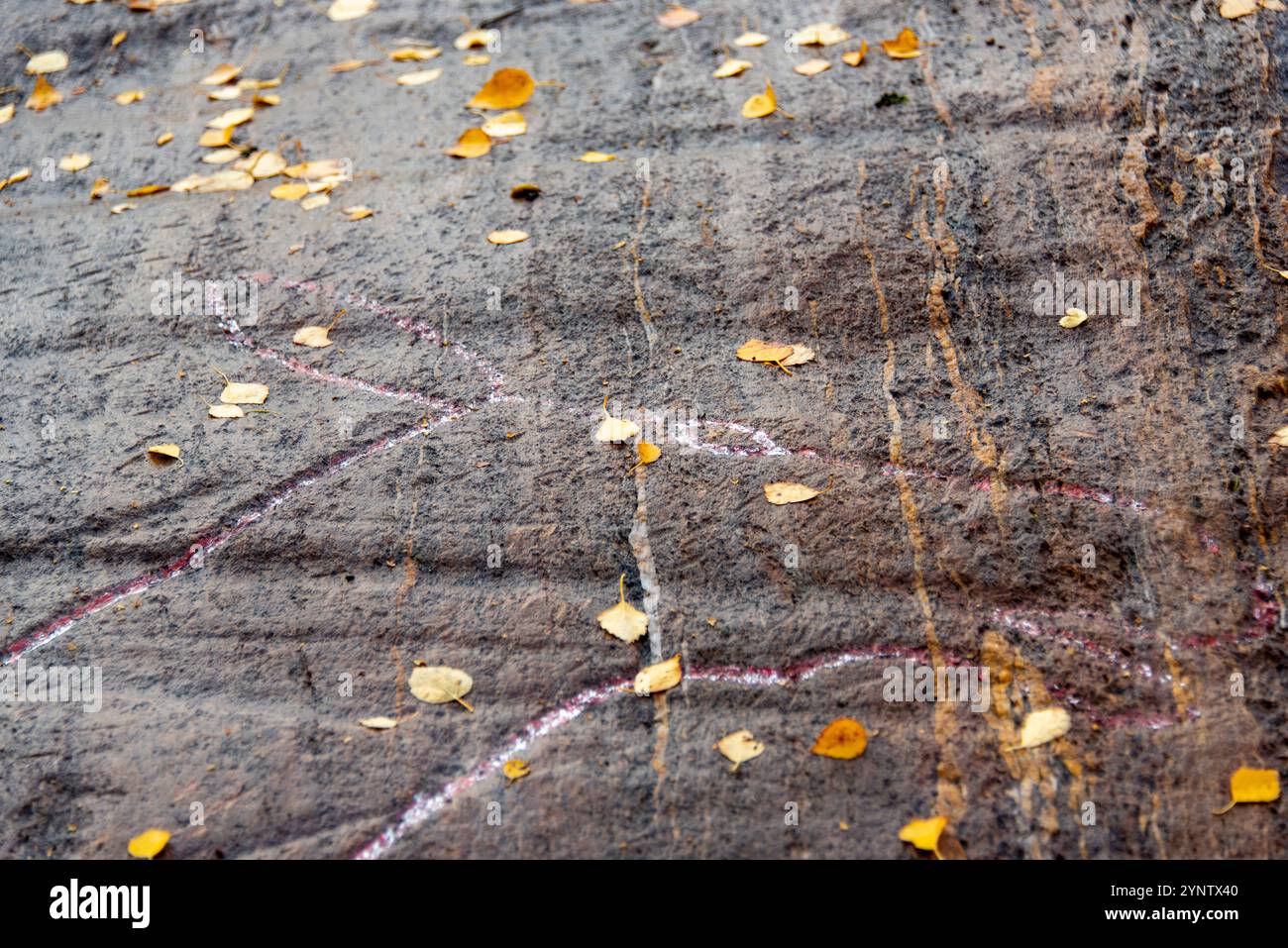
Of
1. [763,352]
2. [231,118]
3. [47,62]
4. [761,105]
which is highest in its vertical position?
[47,62]

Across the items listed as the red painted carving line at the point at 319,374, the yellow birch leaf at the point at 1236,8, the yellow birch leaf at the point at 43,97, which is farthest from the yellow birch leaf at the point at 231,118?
the yellow birch leaf at the point at 1236,8

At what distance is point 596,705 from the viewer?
1.77 meters

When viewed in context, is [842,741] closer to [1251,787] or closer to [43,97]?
[1251,787]

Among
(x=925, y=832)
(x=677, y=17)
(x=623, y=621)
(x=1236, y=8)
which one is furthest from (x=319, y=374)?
(x=1236, y=8)

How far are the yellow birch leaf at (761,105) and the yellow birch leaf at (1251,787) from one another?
6.49 feet

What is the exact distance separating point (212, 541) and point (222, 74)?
6.46ft

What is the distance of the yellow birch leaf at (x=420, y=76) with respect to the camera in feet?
10.5

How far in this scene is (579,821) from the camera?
64.1 inches

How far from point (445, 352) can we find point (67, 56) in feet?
7.22

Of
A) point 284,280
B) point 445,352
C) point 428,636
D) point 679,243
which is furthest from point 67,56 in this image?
point 428,636

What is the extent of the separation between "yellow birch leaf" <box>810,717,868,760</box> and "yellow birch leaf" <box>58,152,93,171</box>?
273cm

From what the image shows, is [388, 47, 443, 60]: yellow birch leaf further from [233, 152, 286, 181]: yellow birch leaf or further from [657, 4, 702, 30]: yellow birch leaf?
[657, 4, 702, 30]: yellow birch leaf

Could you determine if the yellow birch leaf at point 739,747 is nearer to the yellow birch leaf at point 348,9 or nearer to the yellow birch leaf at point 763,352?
the yellow birch leaf at point 763,352

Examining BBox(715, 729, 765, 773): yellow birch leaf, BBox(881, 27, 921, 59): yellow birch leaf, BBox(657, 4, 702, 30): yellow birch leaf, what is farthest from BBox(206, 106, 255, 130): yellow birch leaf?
BBox(715, 729, 765, 773): yellow birch leaf
